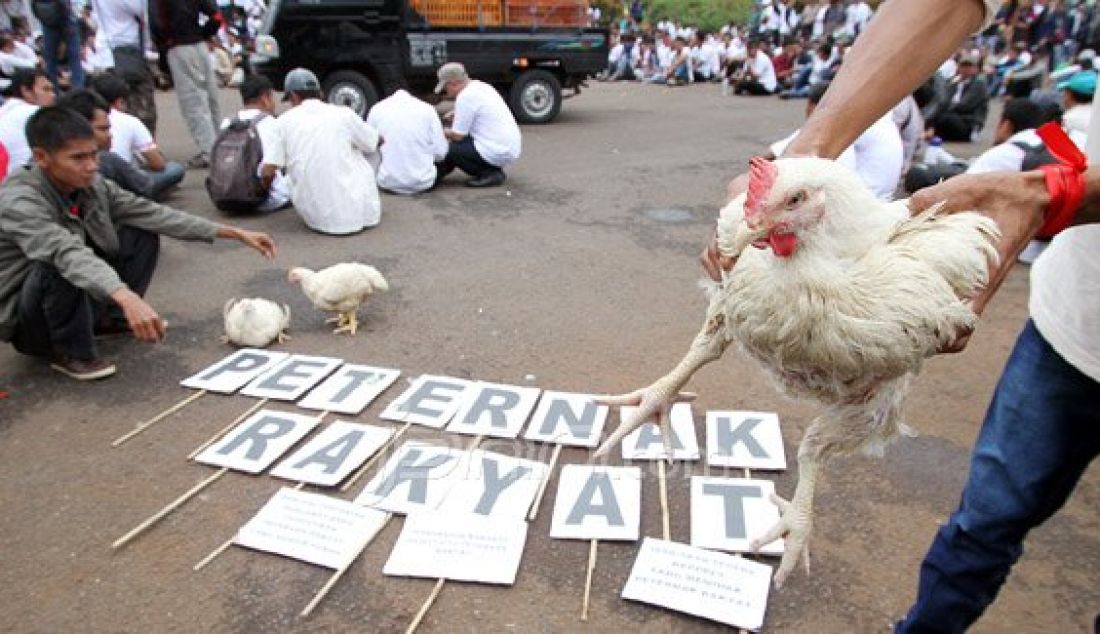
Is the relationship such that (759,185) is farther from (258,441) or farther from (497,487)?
(258,441)

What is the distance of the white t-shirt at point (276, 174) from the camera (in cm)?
647

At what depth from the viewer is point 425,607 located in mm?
2338

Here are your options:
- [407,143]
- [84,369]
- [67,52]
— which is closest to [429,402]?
[84,369]

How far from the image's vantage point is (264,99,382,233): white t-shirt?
240 inches

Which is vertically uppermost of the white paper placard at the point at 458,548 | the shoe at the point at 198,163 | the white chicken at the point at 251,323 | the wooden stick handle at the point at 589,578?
the shoe at the point at 198,163

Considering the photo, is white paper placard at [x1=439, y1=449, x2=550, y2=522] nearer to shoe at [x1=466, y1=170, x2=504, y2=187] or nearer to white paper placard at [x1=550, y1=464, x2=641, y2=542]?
white paper placard at [x1=550, y1=464, x2=641, y2=542]

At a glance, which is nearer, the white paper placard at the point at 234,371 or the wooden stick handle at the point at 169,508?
the wooden stick handle at the point at 169,508

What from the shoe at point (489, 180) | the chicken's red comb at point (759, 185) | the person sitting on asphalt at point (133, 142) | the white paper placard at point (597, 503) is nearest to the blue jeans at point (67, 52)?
the person sitting on asphalt at point (133, 142)

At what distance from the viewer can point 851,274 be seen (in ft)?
4.79

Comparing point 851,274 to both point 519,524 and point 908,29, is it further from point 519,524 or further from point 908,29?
point 519,524

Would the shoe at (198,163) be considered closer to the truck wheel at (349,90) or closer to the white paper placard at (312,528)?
the truck wheel at (349,90)

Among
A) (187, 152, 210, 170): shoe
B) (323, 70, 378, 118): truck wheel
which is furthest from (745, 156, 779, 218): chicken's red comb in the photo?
(323, 70, 378, 118): truck wheel

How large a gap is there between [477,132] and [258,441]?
523 cm

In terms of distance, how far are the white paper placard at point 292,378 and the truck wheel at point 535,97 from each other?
8125 millimetres
